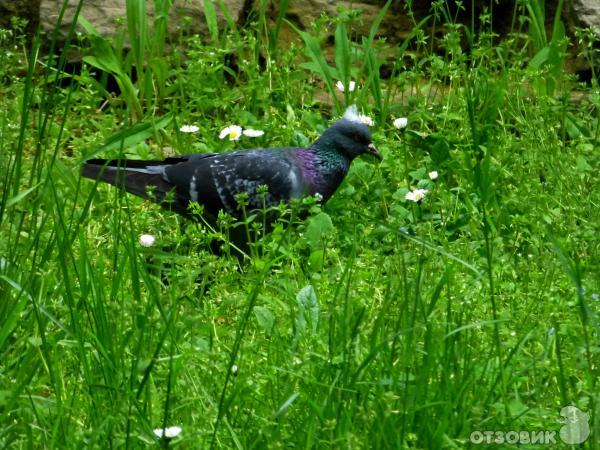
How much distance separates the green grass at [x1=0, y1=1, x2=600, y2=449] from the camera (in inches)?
105

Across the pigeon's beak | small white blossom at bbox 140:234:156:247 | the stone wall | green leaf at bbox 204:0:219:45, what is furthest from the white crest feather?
small white blossom at bbox 140:234:156:247

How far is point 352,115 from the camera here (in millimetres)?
5254

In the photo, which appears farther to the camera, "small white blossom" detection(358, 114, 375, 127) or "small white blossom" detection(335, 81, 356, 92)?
"small white blossom" detection(335, 81, 356, 92)

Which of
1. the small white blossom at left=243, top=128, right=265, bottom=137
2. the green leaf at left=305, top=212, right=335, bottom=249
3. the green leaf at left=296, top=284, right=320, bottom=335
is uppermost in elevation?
the green leaf at left=296, top=284, right=320, bottom=335

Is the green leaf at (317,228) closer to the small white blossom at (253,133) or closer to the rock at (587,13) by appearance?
the small white blossom at (253,133)

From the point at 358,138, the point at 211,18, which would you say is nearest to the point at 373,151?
the point at 358,138

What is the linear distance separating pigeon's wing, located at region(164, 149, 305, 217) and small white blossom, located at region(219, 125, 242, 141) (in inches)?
19.2

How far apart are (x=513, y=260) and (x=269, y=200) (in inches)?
44.1

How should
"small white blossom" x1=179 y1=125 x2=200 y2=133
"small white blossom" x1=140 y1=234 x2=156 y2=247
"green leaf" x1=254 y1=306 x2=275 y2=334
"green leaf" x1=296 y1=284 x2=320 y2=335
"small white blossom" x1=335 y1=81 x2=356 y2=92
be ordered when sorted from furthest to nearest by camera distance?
"small white blossom" x1=335 y1=81 x2=356 y2=92 < "small white blossom" x1=179 y1=125 x2=200 y2=133 < "small white blossom" x1=140 y1=234 x2=156 y2=247 < "green leaf" x1=254 y1=306 x2=275 y2=334 < "green leaf" x1=296 y1=284 x2=320 y2=335

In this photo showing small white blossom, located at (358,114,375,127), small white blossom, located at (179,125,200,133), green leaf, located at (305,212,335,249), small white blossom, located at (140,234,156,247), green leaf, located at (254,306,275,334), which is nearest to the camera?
green leaf, located at (254,306,275,334)

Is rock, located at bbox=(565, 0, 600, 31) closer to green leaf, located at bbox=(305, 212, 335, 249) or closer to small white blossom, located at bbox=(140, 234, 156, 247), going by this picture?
green leaf, located at bbox=(305, 212, 335, 249)

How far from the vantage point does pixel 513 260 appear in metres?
4.29

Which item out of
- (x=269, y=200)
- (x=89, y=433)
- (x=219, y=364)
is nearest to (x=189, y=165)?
(x=269, y=200)

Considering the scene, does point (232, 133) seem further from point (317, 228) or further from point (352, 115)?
point (317, 228)
